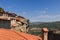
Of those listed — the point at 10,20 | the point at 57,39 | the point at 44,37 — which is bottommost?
the point at 57,39

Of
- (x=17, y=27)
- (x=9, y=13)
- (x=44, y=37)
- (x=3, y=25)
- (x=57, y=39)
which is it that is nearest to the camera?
(x=44, y=37)

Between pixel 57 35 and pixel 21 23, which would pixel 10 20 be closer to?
pixel 21 23

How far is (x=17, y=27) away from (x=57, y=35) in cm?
943

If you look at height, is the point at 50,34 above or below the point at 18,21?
below

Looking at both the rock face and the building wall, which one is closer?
the building wall

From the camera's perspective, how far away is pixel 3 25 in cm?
1933

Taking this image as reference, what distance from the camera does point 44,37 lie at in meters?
12.8

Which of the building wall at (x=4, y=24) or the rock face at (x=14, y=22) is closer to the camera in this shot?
the building wall at (x=4, y=24)

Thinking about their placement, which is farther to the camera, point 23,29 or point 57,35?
point 57,35

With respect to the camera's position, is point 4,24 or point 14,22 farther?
point 14,22

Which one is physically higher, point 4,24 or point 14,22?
point 14,22

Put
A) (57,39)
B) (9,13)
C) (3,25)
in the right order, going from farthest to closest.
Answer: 1. (57,39)
2. (9,13)
3. (3,25)

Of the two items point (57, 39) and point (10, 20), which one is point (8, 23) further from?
point (57, 39)

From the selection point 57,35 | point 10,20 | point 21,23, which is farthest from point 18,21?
point 57,35
